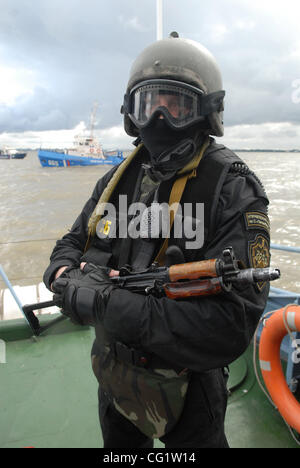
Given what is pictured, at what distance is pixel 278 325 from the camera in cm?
224

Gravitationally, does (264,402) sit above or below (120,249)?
below

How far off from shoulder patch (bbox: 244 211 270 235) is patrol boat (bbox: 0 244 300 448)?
117cm

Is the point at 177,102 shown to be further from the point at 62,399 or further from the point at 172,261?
the point at 62,399

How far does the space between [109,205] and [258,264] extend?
836mm

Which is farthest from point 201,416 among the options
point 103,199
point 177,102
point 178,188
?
point 177,102

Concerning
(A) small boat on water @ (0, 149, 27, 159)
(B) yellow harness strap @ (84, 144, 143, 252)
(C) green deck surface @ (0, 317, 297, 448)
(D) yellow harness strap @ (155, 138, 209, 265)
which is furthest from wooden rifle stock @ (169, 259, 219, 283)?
(A) small boat on water @ (0, 149, 27, 159)

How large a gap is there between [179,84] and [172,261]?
31.2 inches

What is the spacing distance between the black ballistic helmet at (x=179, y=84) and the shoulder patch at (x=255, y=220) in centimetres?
49

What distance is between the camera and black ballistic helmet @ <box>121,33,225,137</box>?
142 centimetres

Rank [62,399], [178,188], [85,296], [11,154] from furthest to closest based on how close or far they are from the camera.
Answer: [11,154] → [62,399] → [178,188] → [85,296]

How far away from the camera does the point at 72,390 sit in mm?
2764

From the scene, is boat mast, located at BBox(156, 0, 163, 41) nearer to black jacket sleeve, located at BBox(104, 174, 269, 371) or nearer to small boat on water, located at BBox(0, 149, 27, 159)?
black jacket sleeve, located at BBox(104, 174, 269, 371)
